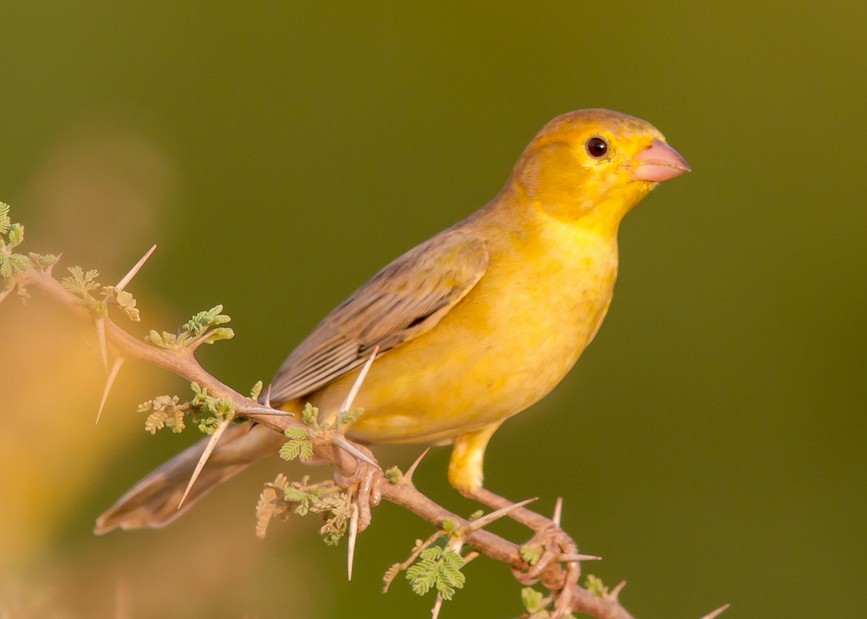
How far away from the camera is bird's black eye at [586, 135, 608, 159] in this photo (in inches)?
135

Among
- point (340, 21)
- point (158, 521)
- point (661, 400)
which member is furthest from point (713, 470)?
point (158, 521)

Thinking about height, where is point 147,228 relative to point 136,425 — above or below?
above

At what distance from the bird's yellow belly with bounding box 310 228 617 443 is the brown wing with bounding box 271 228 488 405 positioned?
1.5 inches

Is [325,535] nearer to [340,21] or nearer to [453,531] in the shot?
[453,531]

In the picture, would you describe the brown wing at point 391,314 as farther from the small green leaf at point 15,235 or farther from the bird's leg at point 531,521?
the small green leaf at point 15,235

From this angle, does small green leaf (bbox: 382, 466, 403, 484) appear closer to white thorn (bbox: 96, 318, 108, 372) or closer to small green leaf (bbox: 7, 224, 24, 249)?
white thorn (bbox: 96, 318, 108, 372)

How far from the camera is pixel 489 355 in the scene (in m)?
3.15

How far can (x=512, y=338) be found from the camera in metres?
3.16

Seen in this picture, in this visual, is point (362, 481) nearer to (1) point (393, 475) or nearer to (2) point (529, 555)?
(1) point (393, 475)

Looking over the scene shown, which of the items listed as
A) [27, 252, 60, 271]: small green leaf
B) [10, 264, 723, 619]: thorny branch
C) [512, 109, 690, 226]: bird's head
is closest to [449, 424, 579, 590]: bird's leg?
[10, 264, 723, 619]: thorny branch

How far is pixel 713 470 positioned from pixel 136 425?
3461 mm

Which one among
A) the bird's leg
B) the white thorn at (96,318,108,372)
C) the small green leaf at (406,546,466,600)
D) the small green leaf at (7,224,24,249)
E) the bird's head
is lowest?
the bird's leg

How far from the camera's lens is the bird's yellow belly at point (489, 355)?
316cm

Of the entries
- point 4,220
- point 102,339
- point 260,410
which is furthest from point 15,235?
point 260,410
